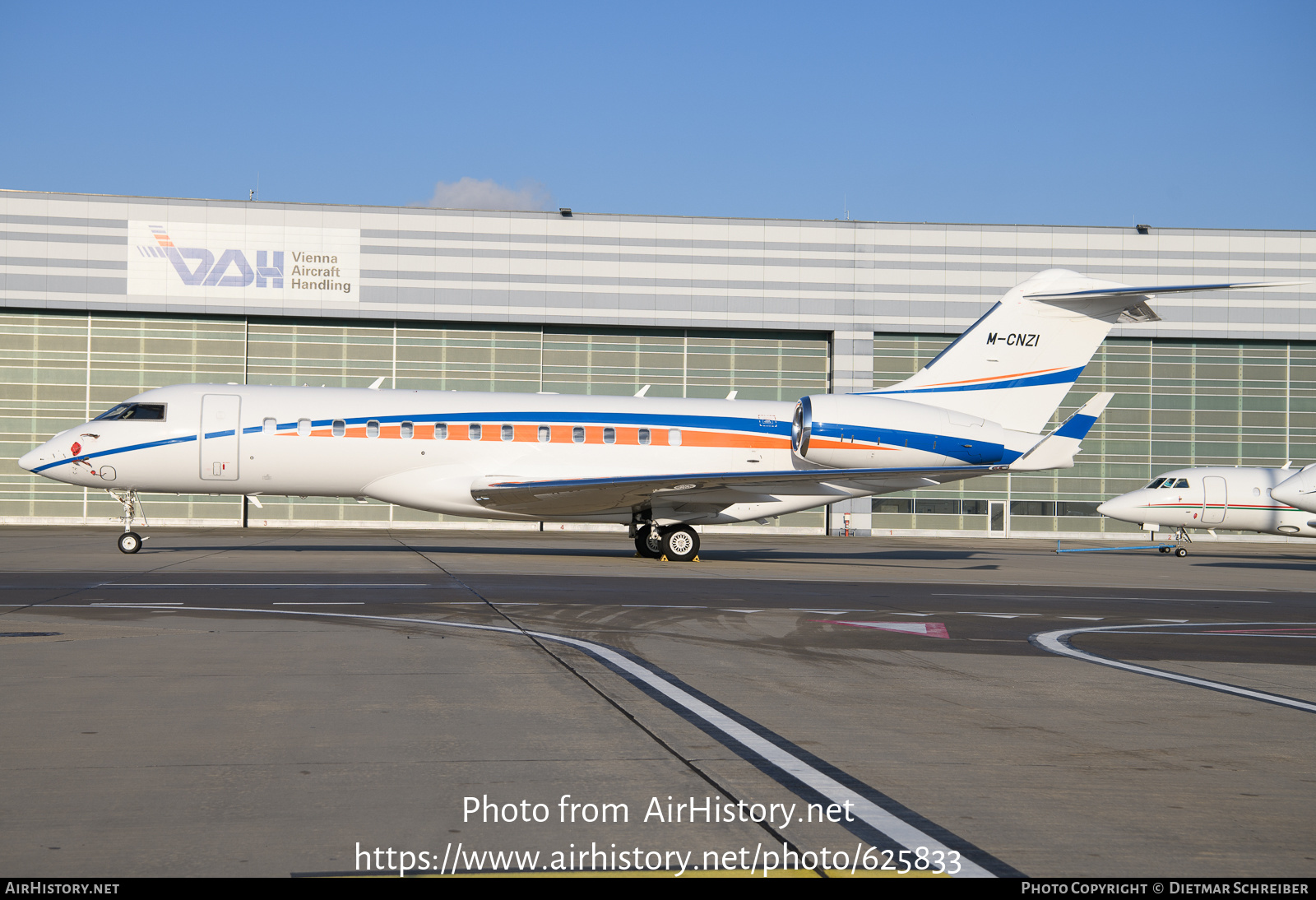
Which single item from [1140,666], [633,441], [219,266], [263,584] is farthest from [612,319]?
[1140,666]

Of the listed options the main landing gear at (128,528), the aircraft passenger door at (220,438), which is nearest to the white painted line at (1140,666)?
the aircraft passenger door at (220,438)

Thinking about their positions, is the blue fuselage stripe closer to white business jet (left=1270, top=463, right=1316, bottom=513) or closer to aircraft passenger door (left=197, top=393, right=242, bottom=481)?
aircraft passenger door (left=197, top=393, right=242, bottom=481)

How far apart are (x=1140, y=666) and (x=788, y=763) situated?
5.28m

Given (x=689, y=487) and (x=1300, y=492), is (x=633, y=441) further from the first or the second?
(x=1300, y=492)

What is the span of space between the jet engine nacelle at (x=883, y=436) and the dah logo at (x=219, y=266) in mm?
23320

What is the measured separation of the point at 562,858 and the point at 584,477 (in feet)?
63.8

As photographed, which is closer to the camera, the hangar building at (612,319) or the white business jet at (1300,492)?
the white business jet at (1300,492)

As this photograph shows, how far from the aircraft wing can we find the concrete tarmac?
24.4 ft

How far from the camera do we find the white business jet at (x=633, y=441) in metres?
22.2

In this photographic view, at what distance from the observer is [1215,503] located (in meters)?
32.5

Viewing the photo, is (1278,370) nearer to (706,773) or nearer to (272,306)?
(272,306)

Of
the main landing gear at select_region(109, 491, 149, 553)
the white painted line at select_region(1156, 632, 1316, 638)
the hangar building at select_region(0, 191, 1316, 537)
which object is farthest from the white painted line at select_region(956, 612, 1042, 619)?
the hangar building at select_region(0, 191, 1316, 537)

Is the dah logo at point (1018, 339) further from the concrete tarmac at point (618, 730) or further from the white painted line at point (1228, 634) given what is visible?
the white painted line at point (1228, 634)

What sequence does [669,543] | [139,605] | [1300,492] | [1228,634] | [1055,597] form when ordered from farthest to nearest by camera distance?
[1300,492] → [669,543] → [1055,597] → [139,605] → [1228,634]
